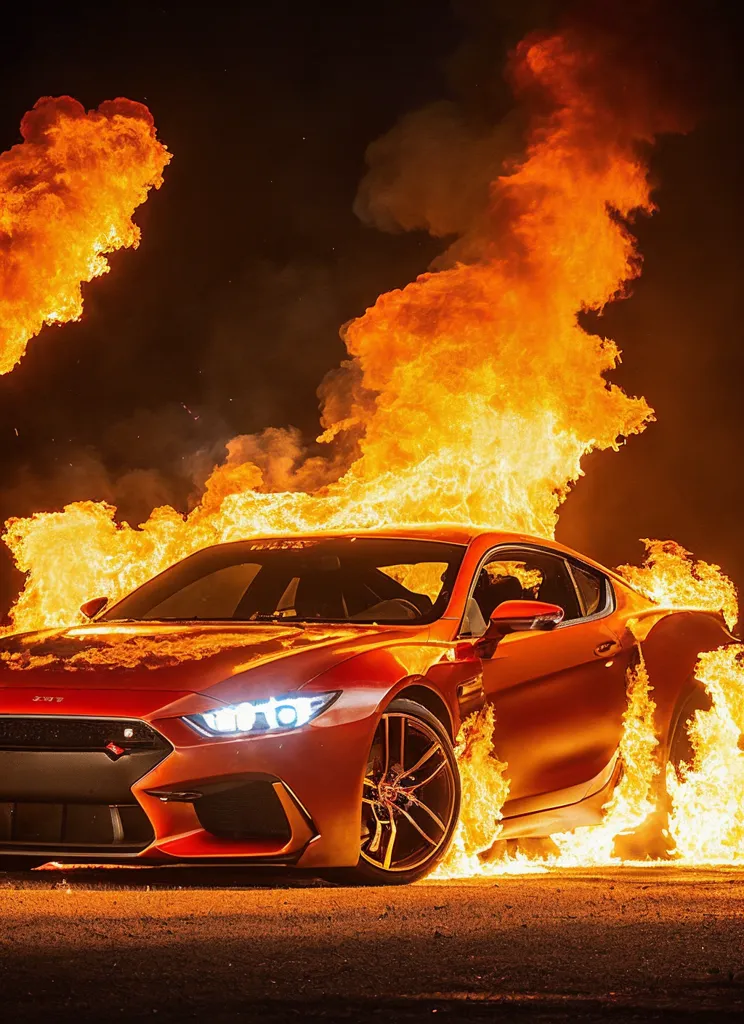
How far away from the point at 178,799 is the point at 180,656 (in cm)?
70

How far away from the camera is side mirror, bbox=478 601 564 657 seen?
25.3 ft

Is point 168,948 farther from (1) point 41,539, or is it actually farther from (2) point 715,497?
(2) point 715,497

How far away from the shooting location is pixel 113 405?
81.0 ft

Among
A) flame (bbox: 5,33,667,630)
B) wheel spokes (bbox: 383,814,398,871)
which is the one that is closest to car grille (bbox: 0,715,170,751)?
wheel spokes (bbox: 383,814,398,871)

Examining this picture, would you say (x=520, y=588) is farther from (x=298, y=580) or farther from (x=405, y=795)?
(x=405, y=795)

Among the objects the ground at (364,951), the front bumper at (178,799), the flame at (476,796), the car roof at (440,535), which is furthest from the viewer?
the car roof at (440,535)

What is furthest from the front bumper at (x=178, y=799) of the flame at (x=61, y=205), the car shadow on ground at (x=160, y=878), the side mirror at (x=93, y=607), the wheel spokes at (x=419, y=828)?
the flame at (x=61, y=205)

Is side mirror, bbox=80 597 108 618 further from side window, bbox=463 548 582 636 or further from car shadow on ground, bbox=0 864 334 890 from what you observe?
side window, bbox=463 548 582 636

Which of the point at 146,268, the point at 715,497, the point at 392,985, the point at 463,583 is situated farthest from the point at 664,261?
the point at 392,985

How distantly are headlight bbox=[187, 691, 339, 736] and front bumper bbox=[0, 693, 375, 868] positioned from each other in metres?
0.04

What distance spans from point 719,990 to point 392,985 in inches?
35.3

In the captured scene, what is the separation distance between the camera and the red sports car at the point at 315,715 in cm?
657

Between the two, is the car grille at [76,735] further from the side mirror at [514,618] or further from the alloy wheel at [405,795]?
the side mirror at [514,618]

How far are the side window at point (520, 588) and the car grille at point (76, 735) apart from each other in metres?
2.02
